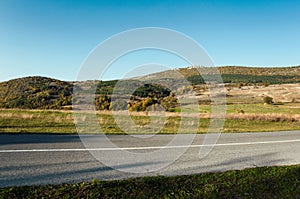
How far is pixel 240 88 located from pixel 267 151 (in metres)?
55.8

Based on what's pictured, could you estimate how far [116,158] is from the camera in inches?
234

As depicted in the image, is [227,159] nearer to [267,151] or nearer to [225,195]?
[267,151]

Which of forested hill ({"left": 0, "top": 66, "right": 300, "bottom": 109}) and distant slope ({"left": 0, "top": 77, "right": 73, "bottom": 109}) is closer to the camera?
forested hill ({"left": 0, "top": 66, "right": 300, "bottom": 109})

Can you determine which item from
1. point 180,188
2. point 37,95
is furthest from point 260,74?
point 180,188

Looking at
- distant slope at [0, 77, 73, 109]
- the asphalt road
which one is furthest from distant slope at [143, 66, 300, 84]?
the asphalt road

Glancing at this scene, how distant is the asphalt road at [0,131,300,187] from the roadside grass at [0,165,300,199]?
479mm

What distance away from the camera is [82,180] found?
4.31 meters

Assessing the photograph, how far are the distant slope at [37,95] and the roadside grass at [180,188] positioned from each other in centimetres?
1962

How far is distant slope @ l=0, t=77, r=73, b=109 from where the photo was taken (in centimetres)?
2750

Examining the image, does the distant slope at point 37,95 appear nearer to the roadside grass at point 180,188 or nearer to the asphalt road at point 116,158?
the asphalt road at point 116,158

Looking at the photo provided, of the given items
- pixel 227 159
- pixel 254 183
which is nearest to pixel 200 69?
pixel 227 159

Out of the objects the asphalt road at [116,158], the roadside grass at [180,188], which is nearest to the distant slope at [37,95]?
the asphalt road at [116,158]

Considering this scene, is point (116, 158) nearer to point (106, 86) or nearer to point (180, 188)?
point (180, 188)

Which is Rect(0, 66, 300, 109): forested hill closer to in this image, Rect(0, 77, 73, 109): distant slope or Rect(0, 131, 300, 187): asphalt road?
Rect(0, 77, 73, 109): distant slope
